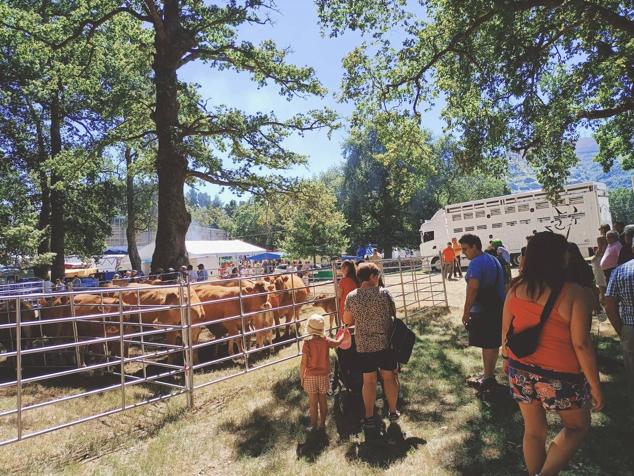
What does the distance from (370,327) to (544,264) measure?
2.15m

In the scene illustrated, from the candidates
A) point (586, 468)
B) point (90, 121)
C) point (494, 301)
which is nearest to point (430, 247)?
point (90, 121)

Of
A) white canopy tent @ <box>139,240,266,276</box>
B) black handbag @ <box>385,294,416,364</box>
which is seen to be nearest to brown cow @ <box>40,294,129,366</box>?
black handbag @ <box>385,294,416,364</box>

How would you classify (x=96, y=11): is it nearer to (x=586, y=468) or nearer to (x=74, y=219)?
(x=74, y=219)

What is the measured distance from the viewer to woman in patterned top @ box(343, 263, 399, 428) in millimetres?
4832

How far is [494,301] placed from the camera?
568cm

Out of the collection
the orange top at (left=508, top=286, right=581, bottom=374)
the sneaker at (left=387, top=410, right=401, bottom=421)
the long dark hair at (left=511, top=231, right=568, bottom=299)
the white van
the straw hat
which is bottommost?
the sneaker at (left=387, top=410, right=401, bottom=421)

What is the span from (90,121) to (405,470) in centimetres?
2809

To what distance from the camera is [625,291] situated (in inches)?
159

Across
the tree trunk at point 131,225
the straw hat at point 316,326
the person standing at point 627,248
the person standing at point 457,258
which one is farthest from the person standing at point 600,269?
the tree trunk at point 131,225

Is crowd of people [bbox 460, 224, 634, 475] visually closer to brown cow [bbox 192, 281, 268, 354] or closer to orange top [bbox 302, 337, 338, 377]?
orange top [bbox 302, 337, 338, 377]

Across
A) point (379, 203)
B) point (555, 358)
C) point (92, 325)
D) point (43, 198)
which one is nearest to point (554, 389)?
Result: point (555, 358)

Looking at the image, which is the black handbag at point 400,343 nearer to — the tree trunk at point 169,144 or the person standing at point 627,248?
the person standing at point 627,248

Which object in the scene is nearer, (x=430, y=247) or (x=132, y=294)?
(x=132, y=294)

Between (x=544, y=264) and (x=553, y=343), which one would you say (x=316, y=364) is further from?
(x=544, y=264)
